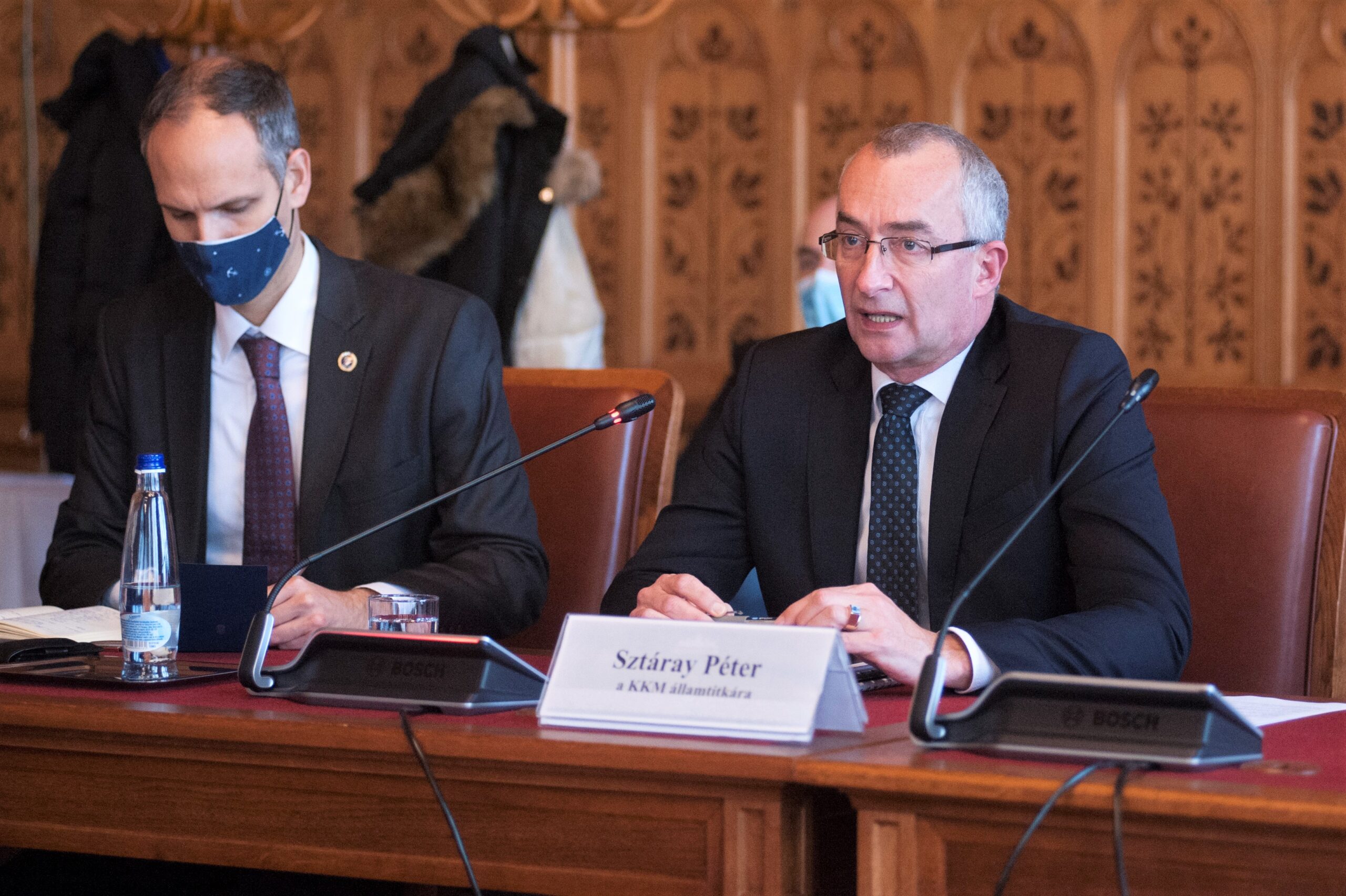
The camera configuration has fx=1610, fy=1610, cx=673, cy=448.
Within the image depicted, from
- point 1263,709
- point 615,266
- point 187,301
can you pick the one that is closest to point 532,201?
point 615,266

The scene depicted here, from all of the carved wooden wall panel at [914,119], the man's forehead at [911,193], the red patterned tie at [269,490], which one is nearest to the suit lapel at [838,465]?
the man's forehead at [911,193]

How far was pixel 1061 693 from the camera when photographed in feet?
4.21

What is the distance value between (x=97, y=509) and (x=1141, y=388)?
4.97ft

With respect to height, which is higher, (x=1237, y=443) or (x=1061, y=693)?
(x=1237, y=443)

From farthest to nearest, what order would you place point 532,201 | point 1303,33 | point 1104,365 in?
point 1303,33 < point 532,201 < point 1104,365

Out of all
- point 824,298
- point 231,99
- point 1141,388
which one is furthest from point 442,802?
point 824,298

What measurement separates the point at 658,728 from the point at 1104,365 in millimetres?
890

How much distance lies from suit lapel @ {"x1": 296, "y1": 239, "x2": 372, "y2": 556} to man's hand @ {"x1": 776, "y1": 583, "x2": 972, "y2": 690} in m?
0.91

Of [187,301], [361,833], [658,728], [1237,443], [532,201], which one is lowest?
[361,833]

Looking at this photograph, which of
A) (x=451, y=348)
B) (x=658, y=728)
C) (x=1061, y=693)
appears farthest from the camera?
(x=451, y=348)

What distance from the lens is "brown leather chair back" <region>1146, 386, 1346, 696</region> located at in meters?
2.04

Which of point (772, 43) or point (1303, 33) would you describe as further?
point (772, 43)

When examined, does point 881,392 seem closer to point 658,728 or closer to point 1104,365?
point 1104,365

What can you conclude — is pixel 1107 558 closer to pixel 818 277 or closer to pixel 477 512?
pixel 477 512
